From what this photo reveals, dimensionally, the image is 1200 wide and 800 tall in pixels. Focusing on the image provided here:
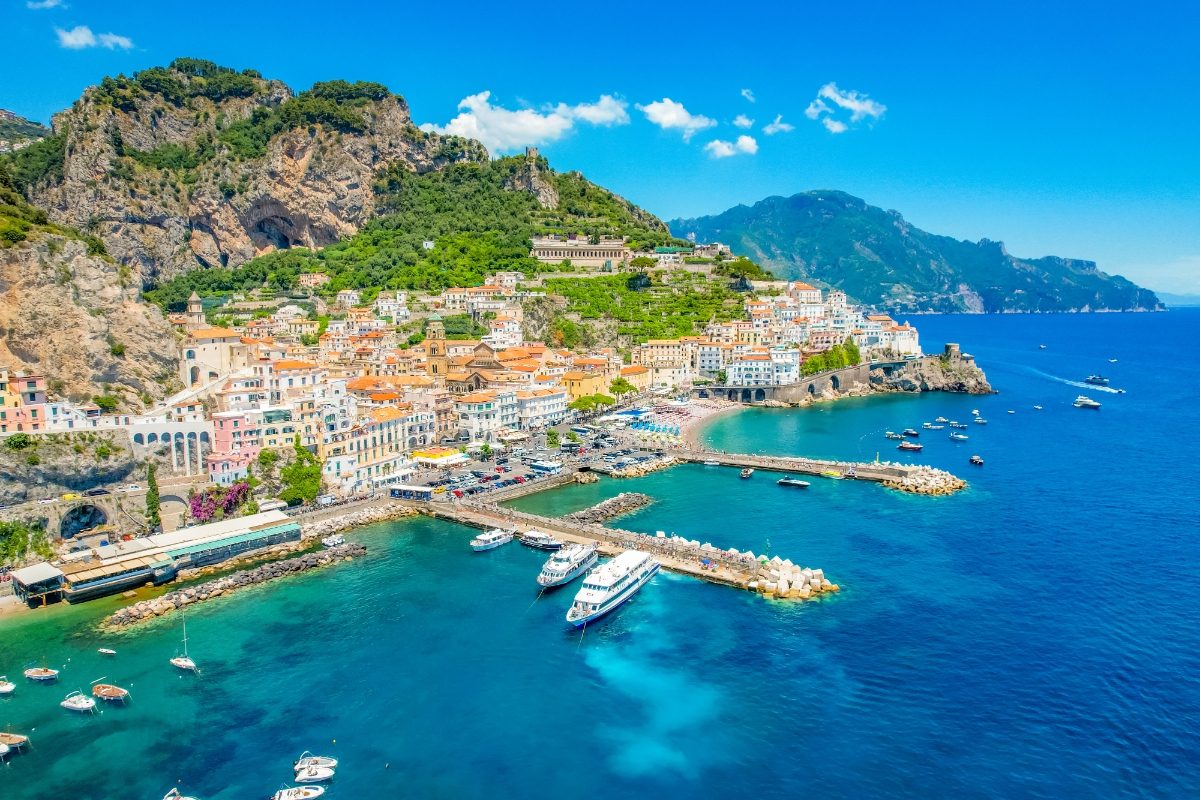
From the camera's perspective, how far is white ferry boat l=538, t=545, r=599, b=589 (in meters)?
31.4

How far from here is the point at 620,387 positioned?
71500 millimetres

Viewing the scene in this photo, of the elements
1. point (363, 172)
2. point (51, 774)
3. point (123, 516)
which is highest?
point (363, 172)

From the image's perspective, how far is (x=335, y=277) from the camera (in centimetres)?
9375

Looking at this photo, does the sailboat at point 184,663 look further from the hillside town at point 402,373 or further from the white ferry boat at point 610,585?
the hillside town at point 402,373

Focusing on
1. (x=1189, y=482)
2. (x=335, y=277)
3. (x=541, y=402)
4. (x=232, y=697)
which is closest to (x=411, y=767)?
(x=232, y=697)

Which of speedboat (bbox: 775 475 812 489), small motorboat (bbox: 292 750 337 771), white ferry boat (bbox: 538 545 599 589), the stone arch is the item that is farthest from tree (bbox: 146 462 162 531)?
speedboat (bbox: 775 475 812 489)

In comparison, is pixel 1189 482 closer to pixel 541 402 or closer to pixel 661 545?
pixel 661 545

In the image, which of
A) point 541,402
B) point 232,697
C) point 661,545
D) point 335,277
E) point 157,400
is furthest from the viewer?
point 335,277

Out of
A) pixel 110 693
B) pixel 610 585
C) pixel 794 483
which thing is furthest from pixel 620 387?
pixel 110 693

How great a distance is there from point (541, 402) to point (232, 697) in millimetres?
38100

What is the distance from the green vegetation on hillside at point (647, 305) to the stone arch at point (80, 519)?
2010 inches

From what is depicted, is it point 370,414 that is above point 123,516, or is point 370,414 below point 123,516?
above

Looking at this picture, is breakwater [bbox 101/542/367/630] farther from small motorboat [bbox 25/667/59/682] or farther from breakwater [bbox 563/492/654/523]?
breakwater [bbox 563/492/654/523]

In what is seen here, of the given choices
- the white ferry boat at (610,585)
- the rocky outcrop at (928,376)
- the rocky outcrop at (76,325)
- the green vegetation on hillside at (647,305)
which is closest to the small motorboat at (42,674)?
the white ferry boat at (610,585)
